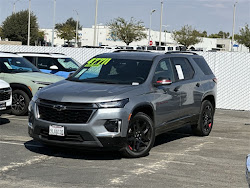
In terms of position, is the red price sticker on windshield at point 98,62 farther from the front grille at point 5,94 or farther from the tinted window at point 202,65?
the front grille at point 5,94

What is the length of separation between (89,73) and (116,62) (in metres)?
0.54

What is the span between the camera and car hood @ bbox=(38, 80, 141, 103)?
766 centimetres

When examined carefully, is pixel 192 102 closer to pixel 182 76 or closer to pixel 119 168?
pixel 182 76

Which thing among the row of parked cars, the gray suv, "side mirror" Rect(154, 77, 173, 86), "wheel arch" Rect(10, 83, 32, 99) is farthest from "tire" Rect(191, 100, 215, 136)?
"wheel arch" Rect(10, 83, 32, 99)

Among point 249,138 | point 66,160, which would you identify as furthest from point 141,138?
point 249,138

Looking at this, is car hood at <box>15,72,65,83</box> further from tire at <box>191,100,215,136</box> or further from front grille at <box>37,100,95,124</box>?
front grille at <box>37,100,95,124</box>

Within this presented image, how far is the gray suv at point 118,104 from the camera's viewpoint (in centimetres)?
759

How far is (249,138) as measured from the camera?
11.0m

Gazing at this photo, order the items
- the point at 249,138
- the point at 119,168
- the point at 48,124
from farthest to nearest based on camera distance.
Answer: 1. the point at 249,138
2. the point at 48,124
3. the point at 119,168

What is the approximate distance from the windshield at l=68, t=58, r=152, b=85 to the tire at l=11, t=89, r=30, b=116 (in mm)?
3891

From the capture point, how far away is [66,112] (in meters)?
7.68

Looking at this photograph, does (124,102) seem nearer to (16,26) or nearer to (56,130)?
(56,130)

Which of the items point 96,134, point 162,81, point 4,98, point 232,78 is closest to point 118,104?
point 96,134

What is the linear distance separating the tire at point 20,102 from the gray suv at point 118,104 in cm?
389
